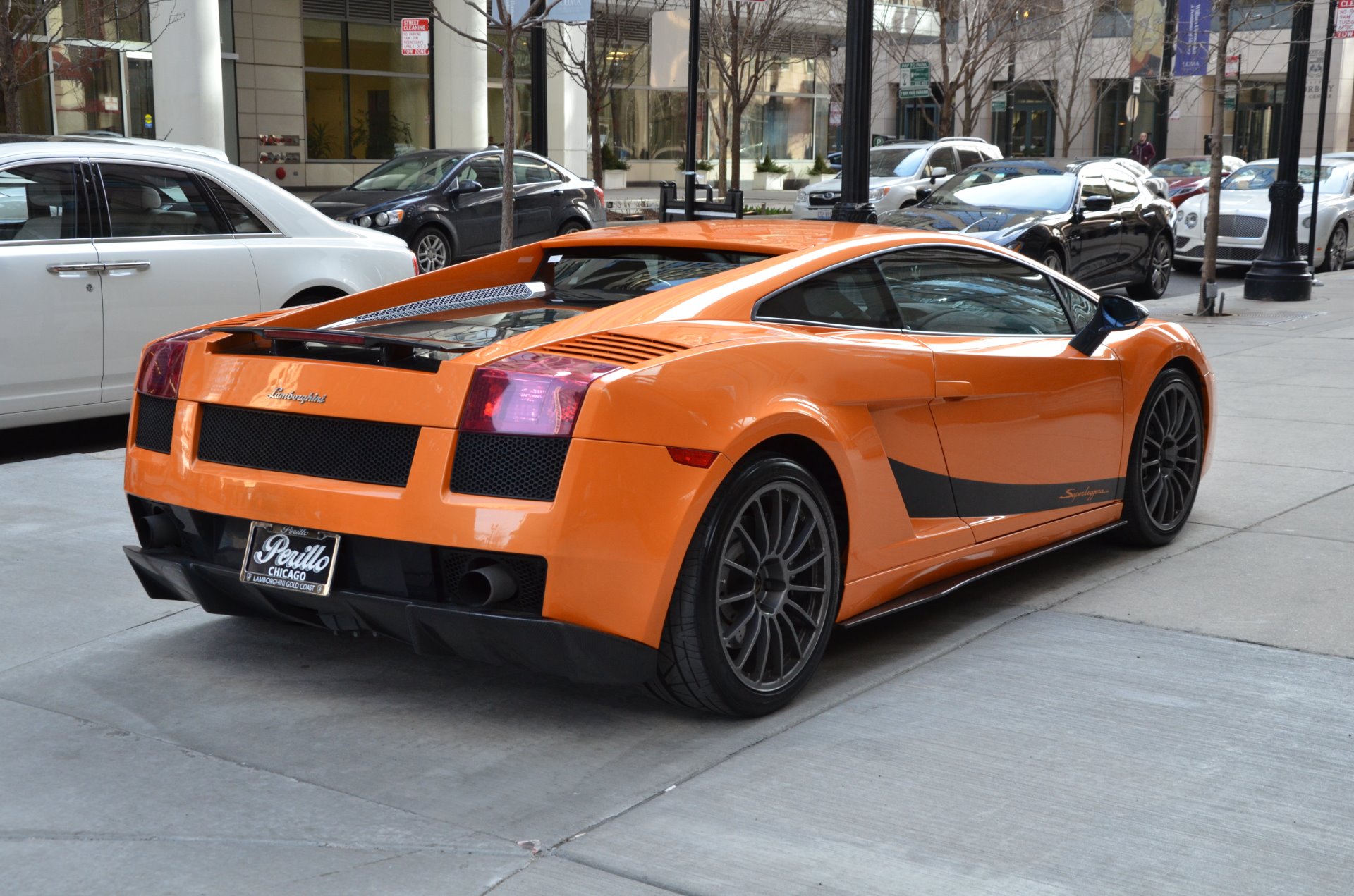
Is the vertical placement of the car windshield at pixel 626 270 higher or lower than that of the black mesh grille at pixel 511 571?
higher

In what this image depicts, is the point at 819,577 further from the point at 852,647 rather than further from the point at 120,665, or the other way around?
the point at 120,665

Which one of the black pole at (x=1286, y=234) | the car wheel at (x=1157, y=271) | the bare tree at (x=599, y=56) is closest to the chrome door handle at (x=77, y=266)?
the car wheel at (x=1157, y=271)

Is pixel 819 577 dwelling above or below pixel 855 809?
above

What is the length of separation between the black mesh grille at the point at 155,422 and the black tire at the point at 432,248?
12087mm

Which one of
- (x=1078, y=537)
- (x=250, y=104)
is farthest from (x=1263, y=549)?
(x=250, y=104)

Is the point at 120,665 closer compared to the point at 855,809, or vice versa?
the point at 855,809

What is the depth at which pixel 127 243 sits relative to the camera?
7676 mm

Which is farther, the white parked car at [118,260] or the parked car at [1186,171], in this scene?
the parked car at [1186,171]

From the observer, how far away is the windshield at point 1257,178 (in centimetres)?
2253

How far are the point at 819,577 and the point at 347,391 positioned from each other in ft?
4.62

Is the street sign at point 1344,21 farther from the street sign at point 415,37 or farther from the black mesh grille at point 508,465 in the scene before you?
the black mesh grille at point 508,465

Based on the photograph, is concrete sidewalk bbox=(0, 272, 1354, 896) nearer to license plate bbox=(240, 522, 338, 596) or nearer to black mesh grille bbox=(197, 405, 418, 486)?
license plate bbox=(240, 522, 338, 596)

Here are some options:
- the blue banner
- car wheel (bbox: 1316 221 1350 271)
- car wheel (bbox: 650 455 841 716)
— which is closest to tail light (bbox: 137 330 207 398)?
car wheel (bbox: 650 455 841 716)

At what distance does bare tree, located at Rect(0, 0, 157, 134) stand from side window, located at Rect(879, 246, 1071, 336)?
10358 millimetres
